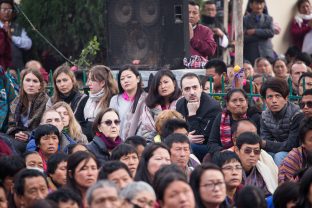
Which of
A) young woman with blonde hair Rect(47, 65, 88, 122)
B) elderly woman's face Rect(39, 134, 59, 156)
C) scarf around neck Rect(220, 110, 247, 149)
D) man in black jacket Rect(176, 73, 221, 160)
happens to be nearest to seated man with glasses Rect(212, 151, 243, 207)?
scarf around neck Rect(220, 110, 247, 149)

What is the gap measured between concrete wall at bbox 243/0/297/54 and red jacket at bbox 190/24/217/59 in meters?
4.72

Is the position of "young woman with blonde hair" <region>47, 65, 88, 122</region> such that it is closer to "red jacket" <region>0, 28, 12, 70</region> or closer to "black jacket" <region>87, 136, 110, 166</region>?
"black jacket" <region>87, 136, 110, 166</region>

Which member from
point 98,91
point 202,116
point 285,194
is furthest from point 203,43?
point 285,194

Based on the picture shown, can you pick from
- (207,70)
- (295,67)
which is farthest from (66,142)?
(295,67)

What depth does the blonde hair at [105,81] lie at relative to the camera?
18.8 metres

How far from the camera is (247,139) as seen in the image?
16.4 m

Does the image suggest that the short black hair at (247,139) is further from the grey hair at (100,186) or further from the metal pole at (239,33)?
the metal pole at (239,33)

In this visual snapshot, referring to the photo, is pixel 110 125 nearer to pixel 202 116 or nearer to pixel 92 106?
pixel 202 116

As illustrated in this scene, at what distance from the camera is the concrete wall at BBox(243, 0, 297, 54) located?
2612 cm

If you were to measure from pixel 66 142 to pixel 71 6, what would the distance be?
5828 mm

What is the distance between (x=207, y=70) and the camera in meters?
20.2

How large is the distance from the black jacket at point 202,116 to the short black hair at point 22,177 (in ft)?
11.8

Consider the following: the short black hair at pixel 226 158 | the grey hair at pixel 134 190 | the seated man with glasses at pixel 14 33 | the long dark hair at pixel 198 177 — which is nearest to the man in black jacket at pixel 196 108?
the short black hair at pixel 226 158

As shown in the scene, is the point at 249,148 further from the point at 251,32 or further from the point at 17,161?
the point at 251,32
